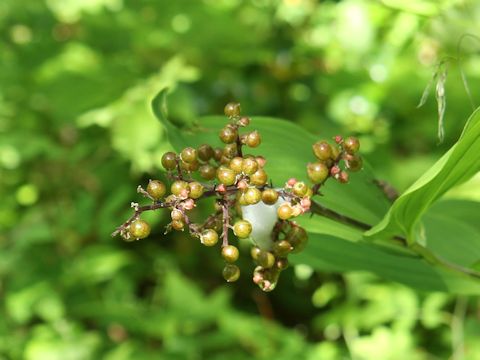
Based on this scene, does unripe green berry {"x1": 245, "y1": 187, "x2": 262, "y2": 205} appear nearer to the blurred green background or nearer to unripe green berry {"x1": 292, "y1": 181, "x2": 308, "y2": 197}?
unripe green berry {"x1": 292, "y1": 181, "x2": 308, "y2": 197}

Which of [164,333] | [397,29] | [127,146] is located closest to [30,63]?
[127,146]

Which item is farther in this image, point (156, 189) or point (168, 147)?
point (168, 147)

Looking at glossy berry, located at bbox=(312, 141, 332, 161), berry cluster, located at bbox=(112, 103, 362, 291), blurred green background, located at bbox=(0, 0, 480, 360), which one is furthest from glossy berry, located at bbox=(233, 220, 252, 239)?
blurred green background, located at bbox=(0, 0, 480, 360)

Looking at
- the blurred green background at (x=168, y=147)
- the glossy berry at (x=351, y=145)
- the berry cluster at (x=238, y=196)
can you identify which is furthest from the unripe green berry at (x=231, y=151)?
the blurred green background at (x=168, y=147)

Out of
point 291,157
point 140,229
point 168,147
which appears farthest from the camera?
point 168,147

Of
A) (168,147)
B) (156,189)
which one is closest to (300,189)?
(156,189)

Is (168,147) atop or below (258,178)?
below

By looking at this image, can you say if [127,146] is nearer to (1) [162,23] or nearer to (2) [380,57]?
(1) [162,23]

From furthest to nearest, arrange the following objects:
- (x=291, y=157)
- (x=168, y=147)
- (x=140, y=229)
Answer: (x=168, y=147)
(x=291, y=157)
(x=140, y=229)

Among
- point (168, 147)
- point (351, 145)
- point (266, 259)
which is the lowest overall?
point (168, 147)

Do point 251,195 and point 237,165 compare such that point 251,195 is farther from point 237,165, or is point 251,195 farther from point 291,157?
point 291,157
